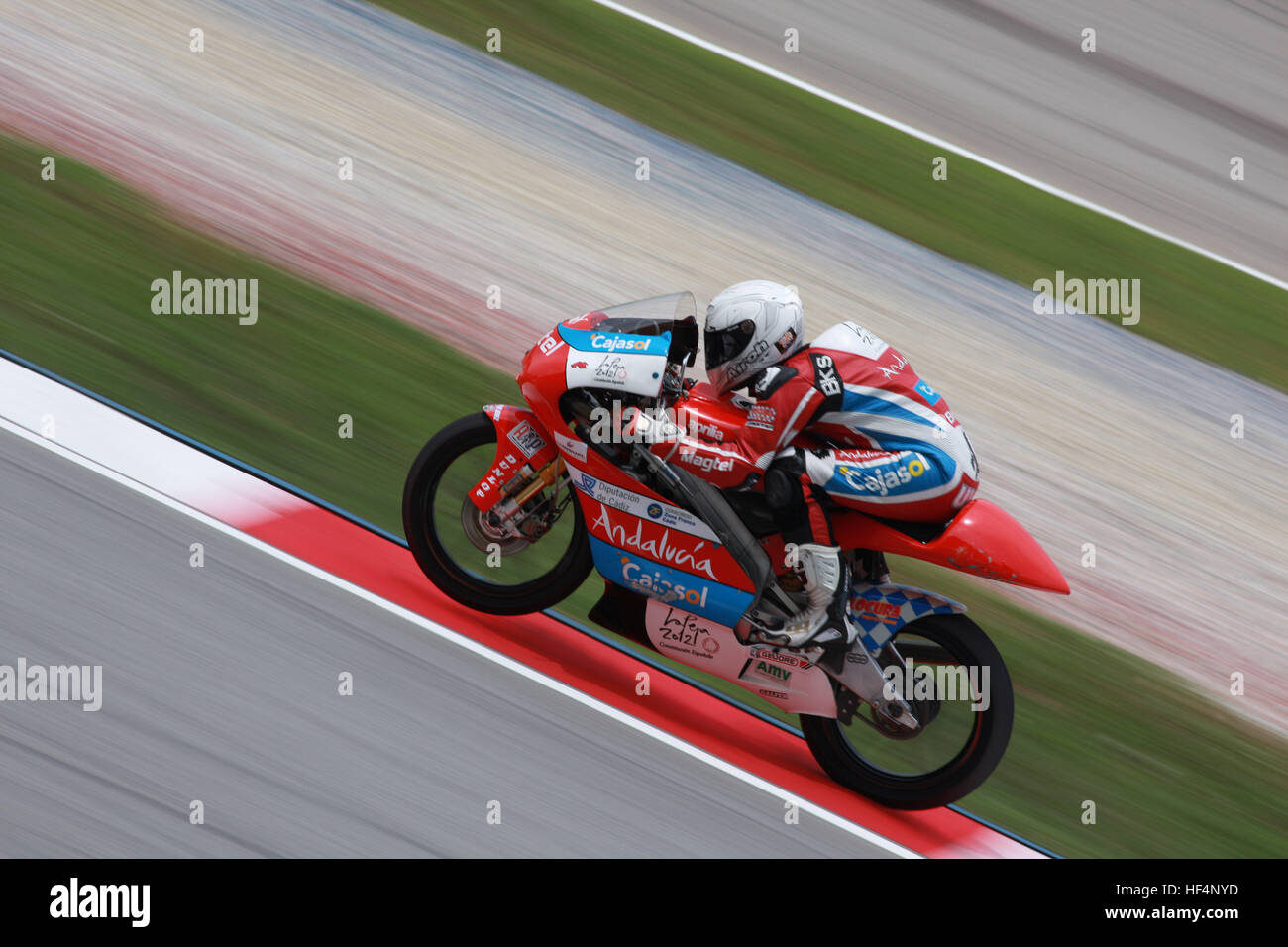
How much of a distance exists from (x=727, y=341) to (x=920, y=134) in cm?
647

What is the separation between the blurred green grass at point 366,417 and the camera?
6371 mm

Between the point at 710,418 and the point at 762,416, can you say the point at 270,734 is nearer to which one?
the point at 710,418

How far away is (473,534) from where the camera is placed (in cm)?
626

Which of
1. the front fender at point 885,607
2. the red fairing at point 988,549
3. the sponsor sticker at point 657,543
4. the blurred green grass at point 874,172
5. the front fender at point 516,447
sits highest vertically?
the blurred green grass at point 874,172

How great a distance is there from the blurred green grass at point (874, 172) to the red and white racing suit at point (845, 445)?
16.0 feet

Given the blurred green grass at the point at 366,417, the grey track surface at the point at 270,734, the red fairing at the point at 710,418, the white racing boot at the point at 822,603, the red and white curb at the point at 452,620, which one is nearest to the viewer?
the grey track surface at the point at 270,734

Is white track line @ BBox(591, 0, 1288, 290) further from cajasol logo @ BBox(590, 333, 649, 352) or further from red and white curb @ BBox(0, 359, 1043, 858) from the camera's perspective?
red and white curb @ BBox(0, 359, 1043, 858)

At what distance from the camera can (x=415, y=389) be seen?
766 cm

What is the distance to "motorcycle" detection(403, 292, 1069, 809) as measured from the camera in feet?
18.7
